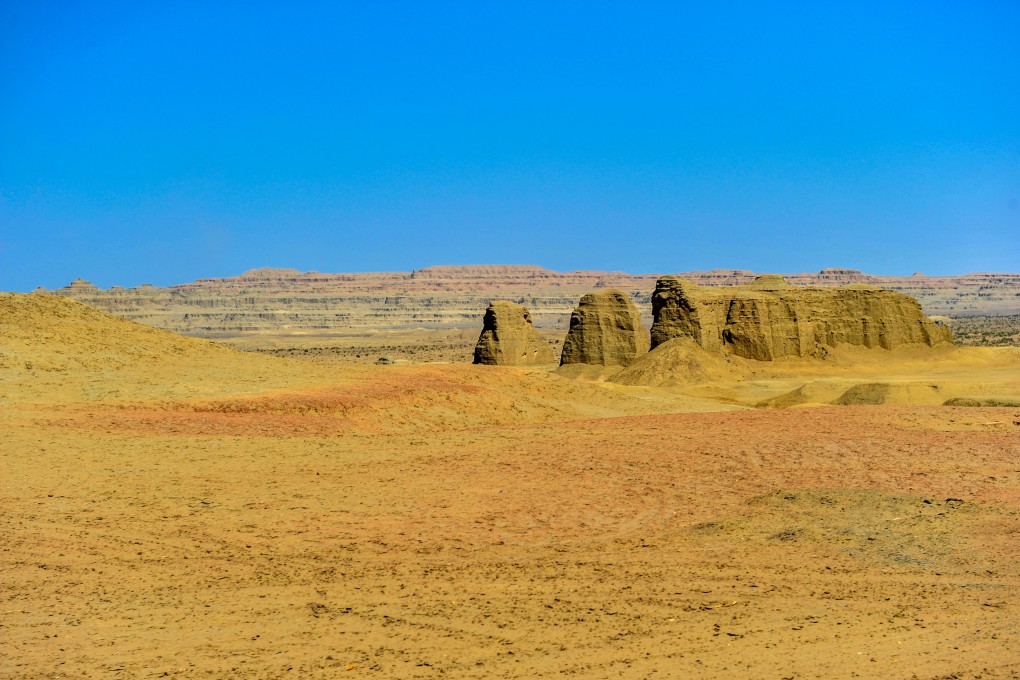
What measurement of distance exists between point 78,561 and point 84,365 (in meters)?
15.2

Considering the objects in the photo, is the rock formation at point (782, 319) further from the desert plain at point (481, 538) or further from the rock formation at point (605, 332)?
the desert plain at point (481, 538)

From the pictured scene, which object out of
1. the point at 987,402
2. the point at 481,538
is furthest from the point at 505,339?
the point at 481,538

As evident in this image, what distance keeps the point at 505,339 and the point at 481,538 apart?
37414mm

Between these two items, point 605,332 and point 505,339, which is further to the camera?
point 605,332

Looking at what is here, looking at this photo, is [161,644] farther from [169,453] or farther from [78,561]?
[169,453]

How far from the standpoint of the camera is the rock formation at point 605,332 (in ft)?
163

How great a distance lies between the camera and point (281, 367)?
2780cm

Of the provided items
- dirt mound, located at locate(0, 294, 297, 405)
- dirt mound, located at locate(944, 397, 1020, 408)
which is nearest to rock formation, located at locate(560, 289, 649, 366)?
dirt mound, located at locate(944, 397, 1020, 408)

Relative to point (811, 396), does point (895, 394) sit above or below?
above

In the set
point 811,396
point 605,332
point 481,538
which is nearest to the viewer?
point 481,538

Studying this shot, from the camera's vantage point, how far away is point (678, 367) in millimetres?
43250

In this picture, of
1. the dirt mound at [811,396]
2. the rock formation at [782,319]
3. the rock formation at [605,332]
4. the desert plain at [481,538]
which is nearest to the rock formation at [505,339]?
the rock formation at [605,332]

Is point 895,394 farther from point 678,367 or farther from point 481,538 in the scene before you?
point 481,538

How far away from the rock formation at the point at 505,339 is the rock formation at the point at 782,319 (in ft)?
23.2
